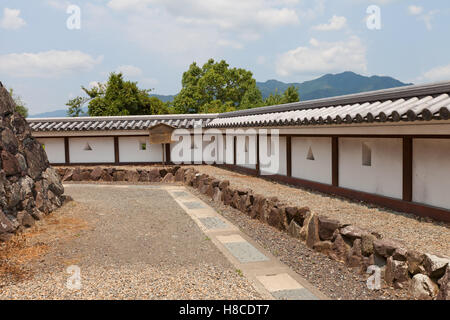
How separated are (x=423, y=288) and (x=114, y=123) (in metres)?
19.5

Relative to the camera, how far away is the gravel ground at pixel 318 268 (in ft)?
18.3

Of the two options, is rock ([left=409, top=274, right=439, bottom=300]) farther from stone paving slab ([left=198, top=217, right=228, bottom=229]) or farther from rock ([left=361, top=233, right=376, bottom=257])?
stone paving slab ([left=198, top=217, right=228, bottom=229])

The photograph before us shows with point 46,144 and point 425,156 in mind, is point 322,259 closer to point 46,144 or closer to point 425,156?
point 425,156

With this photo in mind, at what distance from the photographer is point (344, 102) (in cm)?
1095

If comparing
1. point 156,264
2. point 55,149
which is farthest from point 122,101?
point 156,264

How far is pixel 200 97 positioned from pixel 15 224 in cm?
4628

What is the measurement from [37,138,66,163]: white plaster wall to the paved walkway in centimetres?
1148

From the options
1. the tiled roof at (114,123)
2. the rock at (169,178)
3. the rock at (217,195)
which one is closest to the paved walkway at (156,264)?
the rock at (217,195)

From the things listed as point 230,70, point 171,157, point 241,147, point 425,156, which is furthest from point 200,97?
point 425,156

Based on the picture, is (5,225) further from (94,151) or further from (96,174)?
(94,151)

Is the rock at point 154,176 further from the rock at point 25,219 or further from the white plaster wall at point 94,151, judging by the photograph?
the rock at point 25,219

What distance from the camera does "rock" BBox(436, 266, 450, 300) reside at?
467 cm

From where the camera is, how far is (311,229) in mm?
7754

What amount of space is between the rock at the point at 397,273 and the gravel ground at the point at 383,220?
0.49 metres
